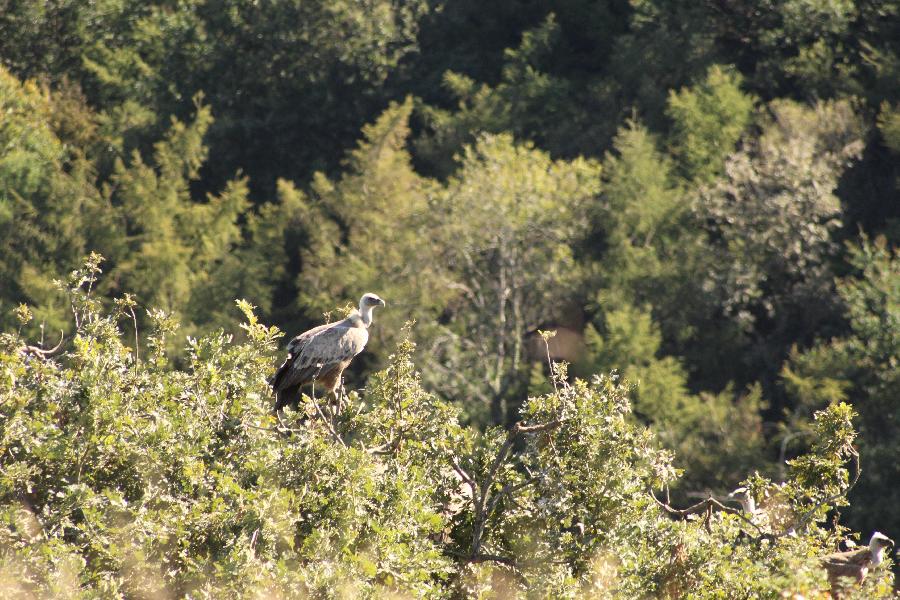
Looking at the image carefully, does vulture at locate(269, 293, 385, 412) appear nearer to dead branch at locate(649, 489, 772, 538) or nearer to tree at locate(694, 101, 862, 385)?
dead branch at locate(649, 489, 772, 538)

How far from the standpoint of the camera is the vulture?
15477 millimetres

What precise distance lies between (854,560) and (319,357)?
17.7 ft

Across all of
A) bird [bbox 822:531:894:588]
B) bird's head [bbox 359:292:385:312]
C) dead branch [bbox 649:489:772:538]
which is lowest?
bird [bbox 822:531:894:588]

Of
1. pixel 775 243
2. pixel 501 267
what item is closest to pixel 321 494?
pixel 501 267

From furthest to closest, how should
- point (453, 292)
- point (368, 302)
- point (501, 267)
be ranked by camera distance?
point (453, 292) → point (501, 267) → point (368, 302)

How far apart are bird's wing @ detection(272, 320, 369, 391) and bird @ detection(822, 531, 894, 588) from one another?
5124 mm

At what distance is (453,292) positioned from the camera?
44250mm

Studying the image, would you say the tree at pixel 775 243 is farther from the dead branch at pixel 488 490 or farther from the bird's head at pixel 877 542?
the dead branch at pixel 488 490

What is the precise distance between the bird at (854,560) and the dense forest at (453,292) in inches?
13.1

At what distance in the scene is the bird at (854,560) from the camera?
1390 centimetres

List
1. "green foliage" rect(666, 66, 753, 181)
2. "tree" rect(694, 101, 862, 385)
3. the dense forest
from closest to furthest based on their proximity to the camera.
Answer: the dense forest → "tree" rect(694, 101, 862, 385) → "green foliage" rect(666, 66, 753, 181)

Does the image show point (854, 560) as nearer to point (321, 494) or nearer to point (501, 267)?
point (321, 494)

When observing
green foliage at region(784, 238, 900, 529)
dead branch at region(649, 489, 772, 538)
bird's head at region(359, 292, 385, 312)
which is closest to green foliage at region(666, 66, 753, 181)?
green foliage at region(784, 238, 900, 529)

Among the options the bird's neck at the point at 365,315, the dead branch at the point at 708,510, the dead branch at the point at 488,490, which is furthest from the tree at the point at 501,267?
the dead branch at the point at 708,510
